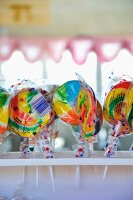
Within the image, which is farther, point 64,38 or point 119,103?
point 64,38

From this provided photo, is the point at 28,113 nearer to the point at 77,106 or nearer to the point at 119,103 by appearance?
the point at 77,106

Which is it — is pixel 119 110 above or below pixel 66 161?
above

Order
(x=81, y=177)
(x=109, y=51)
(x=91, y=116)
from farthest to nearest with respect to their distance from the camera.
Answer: (x=109, y=51) < (x=81, y=177) < (x=91, y=116)

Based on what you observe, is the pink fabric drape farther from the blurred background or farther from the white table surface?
the white table surface

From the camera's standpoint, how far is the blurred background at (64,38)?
3.00 metres

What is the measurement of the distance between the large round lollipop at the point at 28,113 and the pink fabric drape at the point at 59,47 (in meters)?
1.98

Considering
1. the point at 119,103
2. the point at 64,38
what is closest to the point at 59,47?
the point at 64,38

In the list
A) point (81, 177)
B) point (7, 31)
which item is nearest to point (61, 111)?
point (81, 177)

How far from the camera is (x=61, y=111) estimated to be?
1.06 metres

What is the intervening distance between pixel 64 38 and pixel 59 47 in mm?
118

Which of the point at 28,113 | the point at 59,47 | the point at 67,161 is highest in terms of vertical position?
the point at 59,47

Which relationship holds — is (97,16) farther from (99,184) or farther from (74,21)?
(99,184)

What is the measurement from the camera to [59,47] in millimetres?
3059

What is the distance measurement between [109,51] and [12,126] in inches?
81.7
